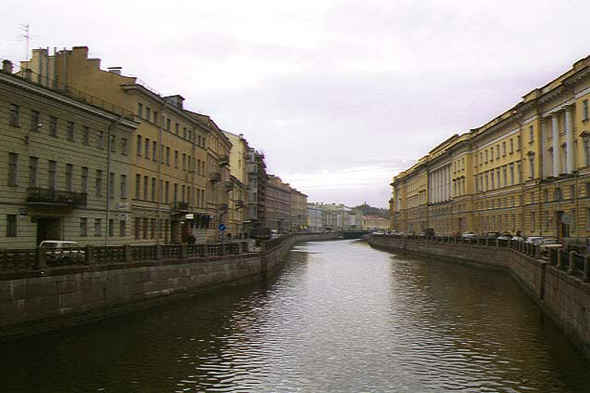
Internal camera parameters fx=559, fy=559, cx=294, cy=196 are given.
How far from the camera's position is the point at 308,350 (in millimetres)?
17781

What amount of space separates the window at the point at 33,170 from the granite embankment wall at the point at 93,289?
10.4 meters

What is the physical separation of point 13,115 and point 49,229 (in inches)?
306

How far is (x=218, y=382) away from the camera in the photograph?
14.3 metres

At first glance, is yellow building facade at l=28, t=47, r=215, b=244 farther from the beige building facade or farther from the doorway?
the doorway

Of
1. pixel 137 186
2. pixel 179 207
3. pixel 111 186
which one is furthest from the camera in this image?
pixel 179 207

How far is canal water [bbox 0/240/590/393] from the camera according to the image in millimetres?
14164

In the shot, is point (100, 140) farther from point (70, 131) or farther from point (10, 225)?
point (10, 225)

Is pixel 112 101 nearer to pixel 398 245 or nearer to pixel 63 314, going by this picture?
pixel 63 314

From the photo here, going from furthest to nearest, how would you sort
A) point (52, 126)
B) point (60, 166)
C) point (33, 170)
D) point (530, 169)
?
point (530, 169)
point (60, 166)
point (52, 126)
point (33, 170)

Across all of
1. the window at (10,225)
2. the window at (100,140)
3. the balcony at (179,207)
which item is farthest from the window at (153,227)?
the window at (10,225)

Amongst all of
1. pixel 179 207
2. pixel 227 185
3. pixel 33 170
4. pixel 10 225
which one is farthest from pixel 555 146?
pixel 10 225

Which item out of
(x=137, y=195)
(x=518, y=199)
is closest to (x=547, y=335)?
(x=137, y=195)

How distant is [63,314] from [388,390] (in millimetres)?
12490

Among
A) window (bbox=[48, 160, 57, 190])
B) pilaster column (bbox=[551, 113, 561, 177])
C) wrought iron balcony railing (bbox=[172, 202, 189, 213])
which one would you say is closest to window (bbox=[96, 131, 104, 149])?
window (bbox=[48, 160, 57, 190])
